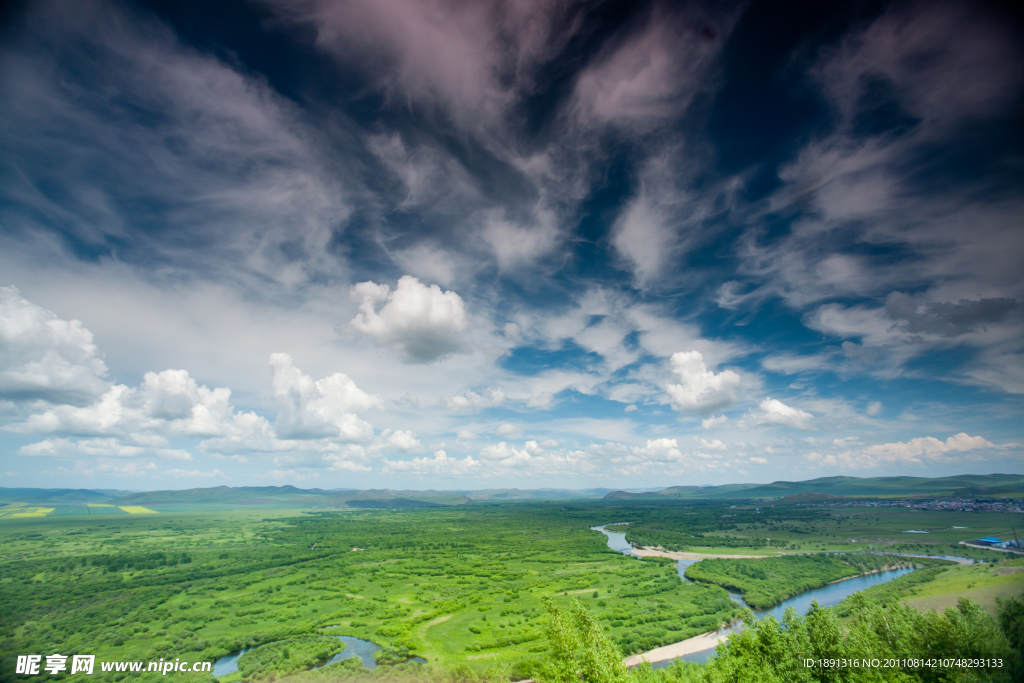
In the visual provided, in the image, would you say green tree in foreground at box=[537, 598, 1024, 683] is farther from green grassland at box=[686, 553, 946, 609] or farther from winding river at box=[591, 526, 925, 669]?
green grassland at box=[686, 553, 946, 609]

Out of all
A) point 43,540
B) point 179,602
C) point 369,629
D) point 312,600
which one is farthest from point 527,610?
point 43,540

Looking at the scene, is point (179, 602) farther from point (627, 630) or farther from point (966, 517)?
point (966, 517)

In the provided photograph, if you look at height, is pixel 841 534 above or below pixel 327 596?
below

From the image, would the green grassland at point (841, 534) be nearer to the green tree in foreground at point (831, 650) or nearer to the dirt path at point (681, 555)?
the dirt path at point (681, 555)

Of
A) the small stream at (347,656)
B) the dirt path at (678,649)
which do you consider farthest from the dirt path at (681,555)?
the small stream at (347,656)

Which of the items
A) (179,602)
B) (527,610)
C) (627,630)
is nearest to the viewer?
(627,630)

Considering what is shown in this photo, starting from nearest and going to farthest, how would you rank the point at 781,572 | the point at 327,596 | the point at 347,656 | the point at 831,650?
the point at 831,650 < the point at 347,656 < the point at 327,596 < the point at 781,572

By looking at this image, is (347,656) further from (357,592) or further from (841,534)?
(841,534)

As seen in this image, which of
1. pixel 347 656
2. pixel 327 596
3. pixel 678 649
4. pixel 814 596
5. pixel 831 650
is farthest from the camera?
pixel 327 596

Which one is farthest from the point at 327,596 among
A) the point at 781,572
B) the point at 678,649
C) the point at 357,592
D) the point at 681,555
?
the point at 781,572
